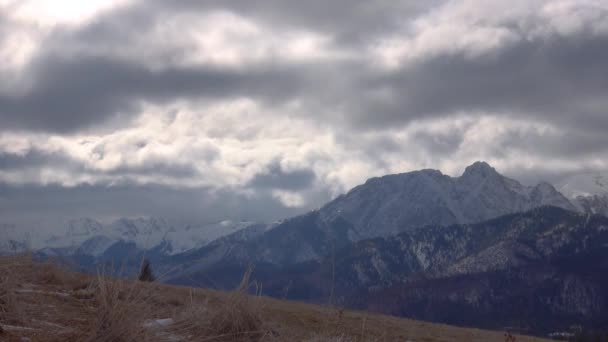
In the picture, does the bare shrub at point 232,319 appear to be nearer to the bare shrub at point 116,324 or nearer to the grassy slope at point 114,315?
the grassy slope at point 114,315

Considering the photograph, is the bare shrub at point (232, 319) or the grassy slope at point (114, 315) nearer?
the grassy slope at point (114, 315)

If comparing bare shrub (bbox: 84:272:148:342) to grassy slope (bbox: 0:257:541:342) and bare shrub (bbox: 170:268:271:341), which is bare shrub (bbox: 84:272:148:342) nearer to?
grassy slope (bbox: 0:257:541:342)

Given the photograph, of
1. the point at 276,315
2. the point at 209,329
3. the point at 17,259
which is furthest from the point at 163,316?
the point at 276,315

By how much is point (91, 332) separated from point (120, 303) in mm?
510

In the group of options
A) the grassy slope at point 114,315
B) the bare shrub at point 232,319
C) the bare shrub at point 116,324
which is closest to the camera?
the bare shrub at point 116,324

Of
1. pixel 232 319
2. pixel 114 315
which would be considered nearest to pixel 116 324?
pixel 114 315

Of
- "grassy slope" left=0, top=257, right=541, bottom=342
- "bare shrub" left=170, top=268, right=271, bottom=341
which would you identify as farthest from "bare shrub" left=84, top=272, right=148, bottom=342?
"bare shrub" left=170, top=268, right=271, bottom=341

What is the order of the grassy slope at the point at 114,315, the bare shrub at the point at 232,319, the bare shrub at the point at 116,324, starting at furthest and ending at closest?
the bare shrub at the point at 232,319, the grassy slope at the point at 114,315, the bare shrub at the point at 116,324

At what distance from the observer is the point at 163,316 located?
522 inches

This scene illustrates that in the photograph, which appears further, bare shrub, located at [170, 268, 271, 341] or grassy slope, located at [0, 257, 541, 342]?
bare shrub, located at [170, 268, 271, 341]

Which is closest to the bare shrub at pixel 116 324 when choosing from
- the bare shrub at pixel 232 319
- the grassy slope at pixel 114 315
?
the grassy slope at pixel 114 315

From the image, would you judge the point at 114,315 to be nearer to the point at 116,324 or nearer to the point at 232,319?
the point at 116,324

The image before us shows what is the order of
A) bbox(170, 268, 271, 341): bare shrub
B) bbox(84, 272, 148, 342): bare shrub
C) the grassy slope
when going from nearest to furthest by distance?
bbox(84, 272, 148, 342): bare shrub, the grassy slope, bbox(170, 268, 271, 341): bare shrub

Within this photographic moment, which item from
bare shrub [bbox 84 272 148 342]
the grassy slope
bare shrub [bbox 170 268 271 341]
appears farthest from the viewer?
bare shrub [bbox 170 268 271 341]
